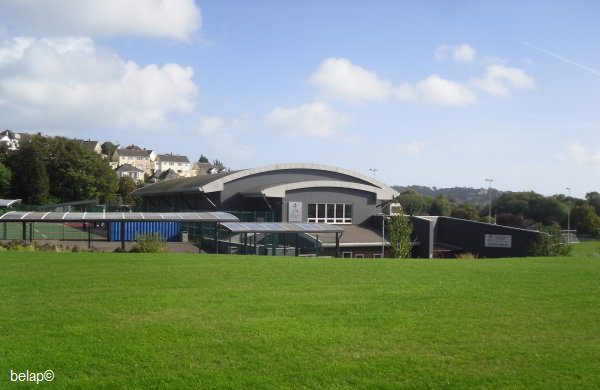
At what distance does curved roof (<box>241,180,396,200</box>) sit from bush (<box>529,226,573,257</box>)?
1666cm

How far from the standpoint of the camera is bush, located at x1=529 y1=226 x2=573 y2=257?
31766 millimetres

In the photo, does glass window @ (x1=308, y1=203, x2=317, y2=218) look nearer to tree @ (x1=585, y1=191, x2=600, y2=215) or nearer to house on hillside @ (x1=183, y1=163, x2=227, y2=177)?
tree @ (x1=585, y1=191, x2=600, y2=215)

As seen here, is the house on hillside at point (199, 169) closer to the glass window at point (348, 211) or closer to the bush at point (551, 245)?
the glass window at point (348, 211)

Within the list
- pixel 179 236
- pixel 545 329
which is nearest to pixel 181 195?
pixel 179 236

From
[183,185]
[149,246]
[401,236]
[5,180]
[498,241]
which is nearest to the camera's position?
[149,246]

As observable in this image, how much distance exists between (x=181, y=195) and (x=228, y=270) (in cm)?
3905

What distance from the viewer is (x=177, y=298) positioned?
12148 mm

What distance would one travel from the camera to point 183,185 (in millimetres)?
53531

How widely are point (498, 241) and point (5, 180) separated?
2342 inches

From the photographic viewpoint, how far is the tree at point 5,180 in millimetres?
69000

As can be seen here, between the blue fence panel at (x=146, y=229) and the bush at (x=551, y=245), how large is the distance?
2575 centimetres

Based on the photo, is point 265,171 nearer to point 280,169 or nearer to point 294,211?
point 280,169

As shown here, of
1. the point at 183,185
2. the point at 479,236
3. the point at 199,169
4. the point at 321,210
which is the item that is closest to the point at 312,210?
the point at 321,210

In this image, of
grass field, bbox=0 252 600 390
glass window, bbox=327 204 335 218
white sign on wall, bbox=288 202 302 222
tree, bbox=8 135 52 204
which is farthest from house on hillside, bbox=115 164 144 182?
grass field, bbox=0 252 600 390
